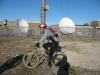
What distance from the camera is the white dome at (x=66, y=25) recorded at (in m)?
17.5

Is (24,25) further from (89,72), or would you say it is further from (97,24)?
(97,24)

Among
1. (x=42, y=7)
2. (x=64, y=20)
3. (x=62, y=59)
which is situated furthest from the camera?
(x=64, y=20)

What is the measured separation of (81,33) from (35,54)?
1762 centimetres

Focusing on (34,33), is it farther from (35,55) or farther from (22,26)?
(35,55)

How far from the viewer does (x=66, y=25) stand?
1781 centimetres

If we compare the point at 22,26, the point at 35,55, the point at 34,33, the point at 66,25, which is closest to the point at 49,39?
the point at 35,55

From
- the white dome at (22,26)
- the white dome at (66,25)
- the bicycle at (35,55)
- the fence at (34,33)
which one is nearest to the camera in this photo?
the bicycle at (35,55)

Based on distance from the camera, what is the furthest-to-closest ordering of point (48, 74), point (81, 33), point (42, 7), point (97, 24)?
1. point (97, 24)
2. point (81, 33)
3. point (42, 7)
4. point (48, 74)

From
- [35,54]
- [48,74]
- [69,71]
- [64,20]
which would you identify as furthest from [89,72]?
[64,20]

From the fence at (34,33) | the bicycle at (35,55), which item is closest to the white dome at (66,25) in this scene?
the fence at (34,33)

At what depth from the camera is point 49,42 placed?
12.7ft

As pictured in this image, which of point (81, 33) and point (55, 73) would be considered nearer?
point (55, 73)

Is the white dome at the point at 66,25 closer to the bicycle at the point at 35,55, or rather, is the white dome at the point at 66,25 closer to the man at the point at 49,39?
the bicycle at the point at 35,55

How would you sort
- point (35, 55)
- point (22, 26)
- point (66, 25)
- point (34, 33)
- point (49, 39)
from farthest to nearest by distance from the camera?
1. point (34, 33)
2. point (22, 26)
3. point (66, 25)
4. point (35, 55)
5. point (49, 39)
